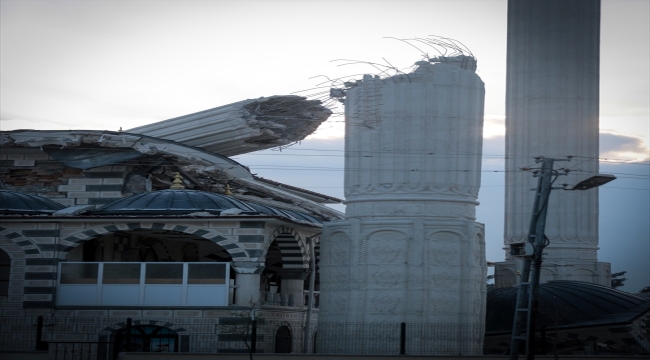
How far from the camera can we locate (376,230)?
31625 millimetres

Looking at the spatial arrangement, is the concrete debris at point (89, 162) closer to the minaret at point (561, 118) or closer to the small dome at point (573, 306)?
the small dome at point (573, 306)

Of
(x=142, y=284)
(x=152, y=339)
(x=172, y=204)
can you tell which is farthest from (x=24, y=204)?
(x=152, y=339)

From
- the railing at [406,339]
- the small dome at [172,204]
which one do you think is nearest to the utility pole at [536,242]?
the railing at [406,339]

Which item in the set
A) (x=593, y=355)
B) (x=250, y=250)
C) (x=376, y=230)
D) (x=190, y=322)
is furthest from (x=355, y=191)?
(x=593, y=355)

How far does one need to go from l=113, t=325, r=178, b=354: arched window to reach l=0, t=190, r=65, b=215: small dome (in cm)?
554

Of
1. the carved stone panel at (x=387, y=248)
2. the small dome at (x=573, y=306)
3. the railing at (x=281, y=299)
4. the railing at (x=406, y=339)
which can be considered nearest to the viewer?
the railing at (x=406, y=339)

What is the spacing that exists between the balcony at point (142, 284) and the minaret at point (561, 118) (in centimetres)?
2552

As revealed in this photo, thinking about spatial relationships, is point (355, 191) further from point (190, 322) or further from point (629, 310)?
point (629, 310)

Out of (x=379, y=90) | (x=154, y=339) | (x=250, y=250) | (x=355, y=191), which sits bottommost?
(x=154, y=339)

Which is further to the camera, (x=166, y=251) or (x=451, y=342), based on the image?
(x=166, y=251)

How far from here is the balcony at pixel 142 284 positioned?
32000 mm

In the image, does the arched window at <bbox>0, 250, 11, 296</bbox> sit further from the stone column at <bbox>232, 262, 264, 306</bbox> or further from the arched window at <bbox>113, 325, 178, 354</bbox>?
the stone column at <bbox>232, 262, 264, 306</bbox>

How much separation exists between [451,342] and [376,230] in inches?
158

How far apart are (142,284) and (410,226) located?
8.49m
